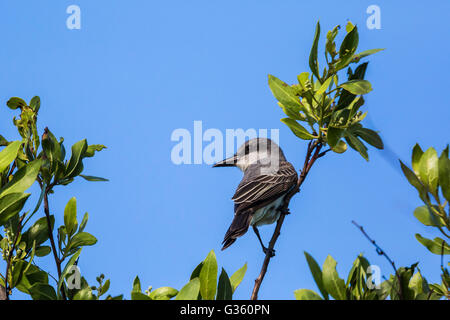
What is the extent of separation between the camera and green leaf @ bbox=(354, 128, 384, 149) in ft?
9.39

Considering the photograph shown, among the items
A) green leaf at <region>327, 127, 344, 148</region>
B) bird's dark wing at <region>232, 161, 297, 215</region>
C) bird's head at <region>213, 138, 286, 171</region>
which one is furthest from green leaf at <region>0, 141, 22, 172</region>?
bird's head at <region>213, 138, 286, 171</region>

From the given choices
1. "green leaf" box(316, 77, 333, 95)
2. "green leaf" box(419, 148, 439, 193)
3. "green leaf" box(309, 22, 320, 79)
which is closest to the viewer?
"green leaf" box(419, 148, 439, 193)

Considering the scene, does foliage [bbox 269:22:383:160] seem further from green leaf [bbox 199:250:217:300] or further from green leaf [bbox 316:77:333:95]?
green leaf [bbox 199:250:217:300]

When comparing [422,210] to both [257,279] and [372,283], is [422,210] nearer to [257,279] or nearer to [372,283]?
[372,283]

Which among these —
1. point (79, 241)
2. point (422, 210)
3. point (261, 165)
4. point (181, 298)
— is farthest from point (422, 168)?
point (261, 165)

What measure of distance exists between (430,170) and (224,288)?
41.1 inches

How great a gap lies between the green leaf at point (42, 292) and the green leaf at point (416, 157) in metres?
1.75

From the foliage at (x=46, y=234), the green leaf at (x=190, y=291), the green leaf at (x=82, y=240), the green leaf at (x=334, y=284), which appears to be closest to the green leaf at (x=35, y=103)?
the foliage at (x=46, y=234)

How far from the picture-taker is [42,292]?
7.92 feet

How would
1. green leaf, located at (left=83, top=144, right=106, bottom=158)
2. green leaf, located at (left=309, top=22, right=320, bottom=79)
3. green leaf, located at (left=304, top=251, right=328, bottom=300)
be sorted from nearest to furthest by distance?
green leaf, located at (left=304, top=251, right=328, bottom=300), green leaf, located at (left=309, top=22, right=320, bottom=79), green leaf, located at (left=83, top=144, right=106, bottom=158)

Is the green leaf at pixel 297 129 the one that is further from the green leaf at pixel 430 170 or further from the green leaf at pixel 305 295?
the green leaf at pixel 305 295

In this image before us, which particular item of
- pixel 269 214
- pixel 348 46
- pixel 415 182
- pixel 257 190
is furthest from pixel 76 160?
pixel 269 214

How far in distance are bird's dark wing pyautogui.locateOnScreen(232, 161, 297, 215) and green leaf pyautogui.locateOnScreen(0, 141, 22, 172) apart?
2.29 metres

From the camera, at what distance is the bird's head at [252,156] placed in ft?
17.5
